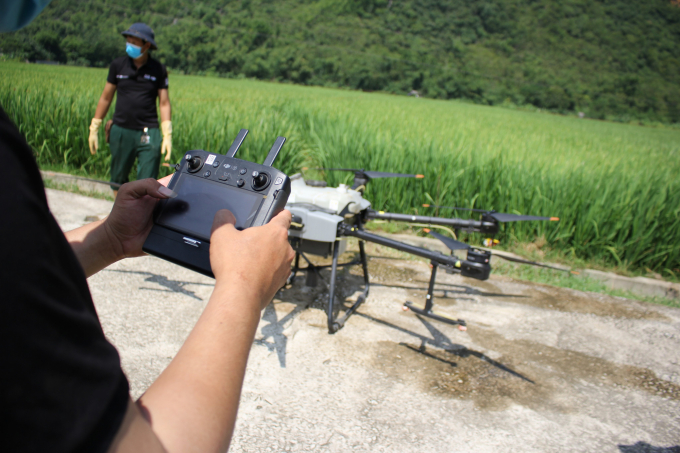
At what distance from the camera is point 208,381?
66 cm

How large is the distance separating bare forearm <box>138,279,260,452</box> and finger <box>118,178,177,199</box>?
0.51m

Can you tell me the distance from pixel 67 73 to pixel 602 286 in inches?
378

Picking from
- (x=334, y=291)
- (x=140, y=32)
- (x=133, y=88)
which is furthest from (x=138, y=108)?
(x=334, y=291)

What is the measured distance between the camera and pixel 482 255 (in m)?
2.87

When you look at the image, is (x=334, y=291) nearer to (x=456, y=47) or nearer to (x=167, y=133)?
(x=167, y=133)

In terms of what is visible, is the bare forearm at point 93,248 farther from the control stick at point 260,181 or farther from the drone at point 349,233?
the drone at point 349,233

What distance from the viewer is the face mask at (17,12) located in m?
0.60

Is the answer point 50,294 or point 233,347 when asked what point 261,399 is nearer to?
point 233,347

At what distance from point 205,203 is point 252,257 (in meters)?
0.45

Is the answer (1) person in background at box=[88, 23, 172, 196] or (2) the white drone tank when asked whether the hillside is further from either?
(2) the white drone tank

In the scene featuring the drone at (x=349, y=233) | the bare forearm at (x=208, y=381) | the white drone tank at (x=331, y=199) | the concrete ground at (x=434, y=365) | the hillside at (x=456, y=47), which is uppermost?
the hillside at (x=456, y=47)

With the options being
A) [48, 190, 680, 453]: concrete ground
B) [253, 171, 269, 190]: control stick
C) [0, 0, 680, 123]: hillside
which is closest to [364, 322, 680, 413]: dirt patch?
[48, 190, 680, 453]: concrete ground

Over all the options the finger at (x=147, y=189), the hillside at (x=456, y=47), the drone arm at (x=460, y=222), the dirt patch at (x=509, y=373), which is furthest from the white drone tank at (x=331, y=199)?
the hillside at (x=456, y=47)

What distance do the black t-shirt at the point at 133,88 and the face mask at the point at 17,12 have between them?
4.99 m
